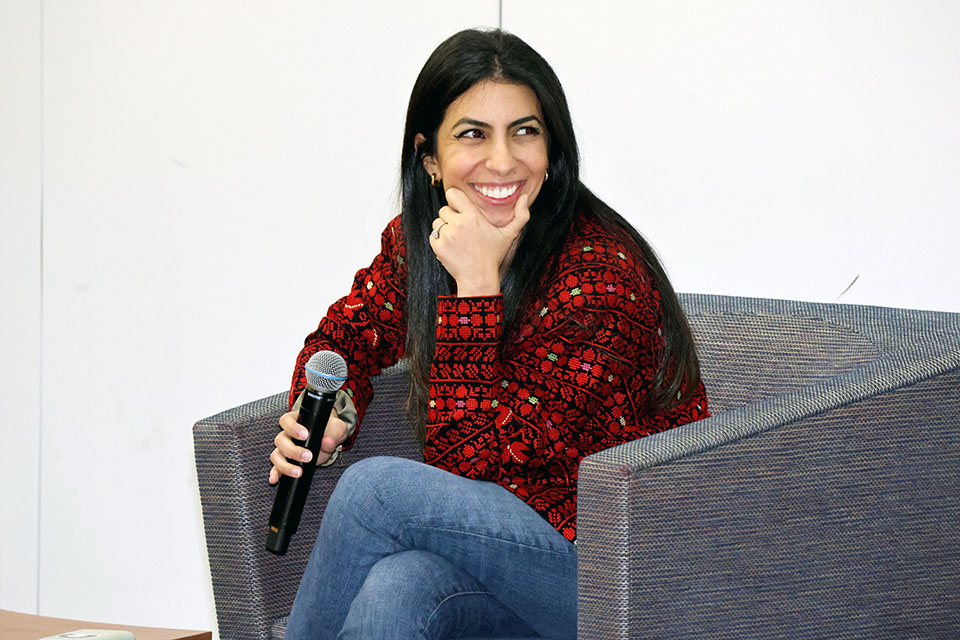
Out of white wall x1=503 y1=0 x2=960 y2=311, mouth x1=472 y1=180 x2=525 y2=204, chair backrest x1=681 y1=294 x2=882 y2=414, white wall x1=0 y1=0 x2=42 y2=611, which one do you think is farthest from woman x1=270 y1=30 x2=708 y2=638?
white wall x1=0 y1=0 x2=42 y2=611

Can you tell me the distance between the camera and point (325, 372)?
1.48 m

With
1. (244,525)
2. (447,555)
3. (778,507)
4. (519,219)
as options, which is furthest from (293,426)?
(778,507)

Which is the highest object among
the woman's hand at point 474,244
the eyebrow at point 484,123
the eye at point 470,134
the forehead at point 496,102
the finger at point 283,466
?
the forehead at point 496,102

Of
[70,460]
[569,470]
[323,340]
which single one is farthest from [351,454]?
[70,460]

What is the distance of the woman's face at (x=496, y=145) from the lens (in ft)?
5.23

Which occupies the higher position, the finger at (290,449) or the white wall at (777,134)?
the white wall at (777,134)

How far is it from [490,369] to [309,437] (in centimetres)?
25

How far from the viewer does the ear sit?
170 cm

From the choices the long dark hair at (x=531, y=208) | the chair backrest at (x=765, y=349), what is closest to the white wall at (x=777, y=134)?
the chair backrest at (x=765, y=349)

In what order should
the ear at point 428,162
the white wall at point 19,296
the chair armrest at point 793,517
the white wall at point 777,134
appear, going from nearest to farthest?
1. the chair armrest at point 793,517
2. the ear at point 428,162
3. the white wall at point 777,134
4. the white wall at point 19,296

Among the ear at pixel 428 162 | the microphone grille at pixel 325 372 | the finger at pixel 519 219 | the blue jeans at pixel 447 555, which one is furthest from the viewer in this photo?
the ear at pixel 428 162

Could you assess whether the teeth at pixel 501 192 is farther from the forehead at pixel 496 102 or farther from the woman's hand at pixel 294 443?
the woman's hand at pixel 294 443

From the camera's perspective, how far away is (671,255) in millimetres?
2129

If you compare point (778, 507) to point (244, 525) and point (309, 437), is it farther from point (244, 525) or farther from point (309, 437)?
point (244, 525)
